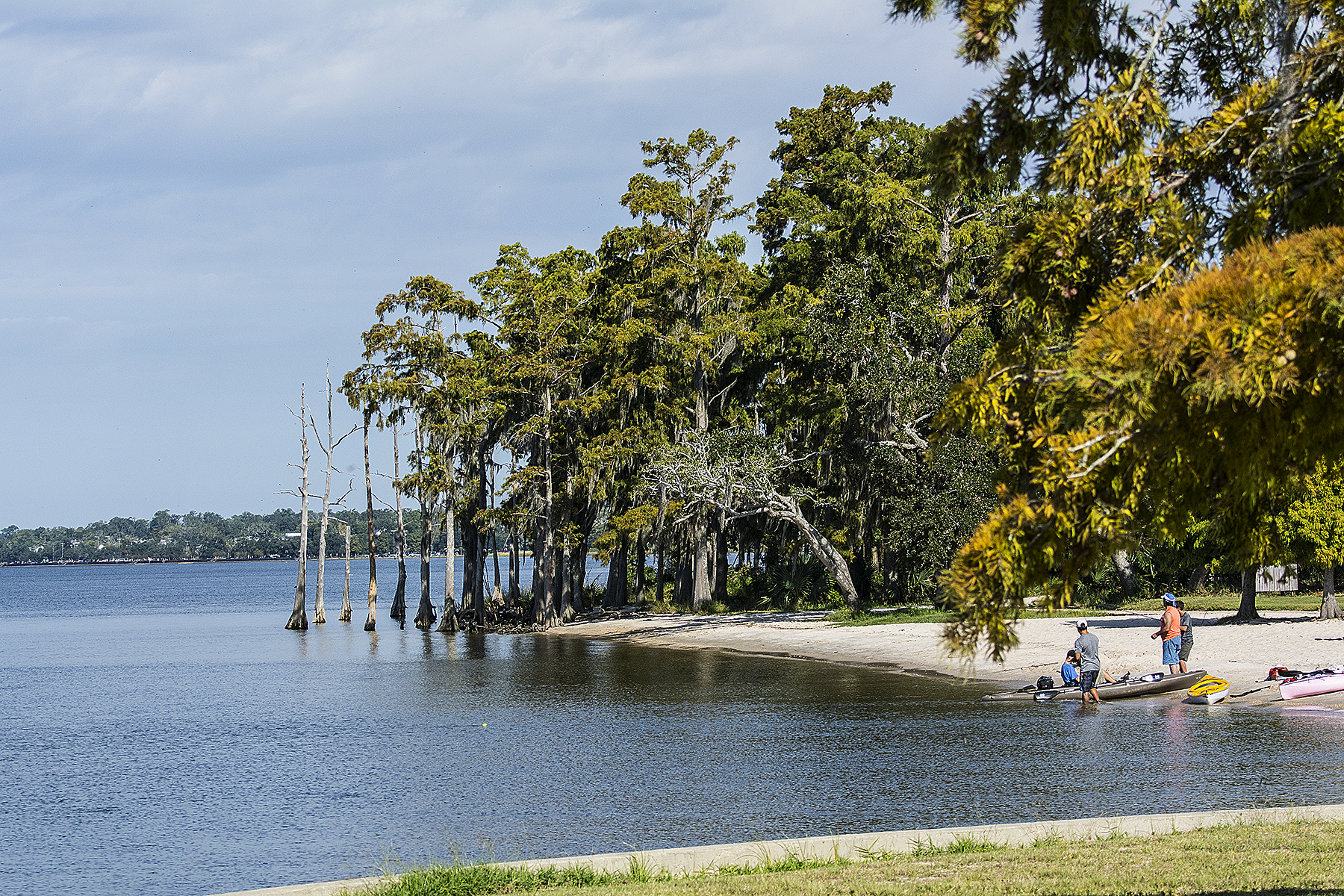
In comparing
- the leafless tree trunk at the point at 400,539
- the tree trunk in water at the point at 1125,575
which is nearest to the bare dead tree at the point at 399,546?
the leafless tree trunk at the point at 400,539

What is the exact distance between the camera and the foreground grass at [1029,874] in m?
8.65

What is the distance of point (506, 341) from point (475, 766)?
31.1m

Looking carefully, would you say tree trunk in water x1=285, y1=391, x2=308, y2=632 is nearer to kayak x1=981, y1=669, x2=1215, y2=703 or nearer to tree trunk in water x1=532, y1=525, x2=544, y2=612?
tree trunk in water x1=532, y1=525, x2=544, y2=612

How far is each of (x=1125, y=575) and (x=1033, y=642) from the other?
838 cm

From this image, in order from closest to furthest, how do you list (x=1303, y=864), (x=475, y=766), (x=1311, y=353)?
1. (x=1311, y=353)
2. (x=1303, y=864)
3. (x=475, y=766)

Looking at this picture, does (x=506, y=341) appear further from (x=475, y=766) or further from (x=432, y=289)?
(x=475, y=766)

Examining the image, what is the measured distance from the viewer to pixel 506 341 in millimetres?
50094

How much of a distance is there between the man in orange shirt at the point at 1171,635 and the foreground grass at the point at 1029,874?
40.7ft

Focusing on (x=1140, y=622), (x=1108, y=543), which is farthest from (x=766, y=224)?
(x=1108, y=543)

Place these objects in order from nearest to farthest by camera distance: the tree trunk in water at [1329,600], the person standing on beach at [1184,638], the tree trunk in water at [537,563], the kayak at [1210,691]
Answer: the kayak at [1210,691] < the person standing on beach at [1184,638] < the tree trunk in water at [1329,600] < the tree trunk in water at [537,563]

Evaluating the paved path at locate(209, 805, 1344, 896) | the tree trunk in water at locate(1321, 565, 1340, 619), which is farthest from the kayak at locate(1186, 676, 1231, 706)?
the paved path at locate(209, 805, 1344, 896)

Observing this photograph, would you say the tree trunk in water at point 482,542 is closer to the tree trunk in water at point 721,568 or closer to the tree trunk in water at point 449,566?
the tree trunk in water at point 449,566

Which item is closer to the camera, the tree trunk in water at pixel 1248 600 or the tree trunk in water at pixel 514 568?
the tree trunk in water at pixel 1248 600

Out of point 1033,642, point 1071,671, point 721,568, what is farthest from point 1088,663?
point 721,568
